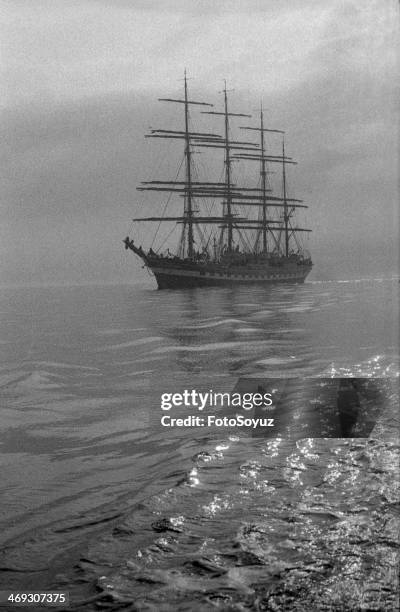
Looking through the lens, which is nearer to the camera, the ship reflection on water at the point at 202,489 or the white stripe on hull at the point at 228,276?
the ship reflection on water at the point at 202,489

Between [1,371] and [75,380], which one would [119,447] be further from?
[1,371]

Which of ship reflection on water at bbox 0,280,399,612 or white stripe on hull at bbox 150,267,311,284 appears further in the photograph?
white stripe on hull at bbox 150,267,311,284

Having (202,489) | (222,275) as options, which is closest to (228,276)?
(222,275)

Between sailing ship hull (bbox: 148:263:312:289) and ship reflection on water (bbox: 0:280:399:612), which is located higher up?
sailing ship hull (bbox: 148:263:312:289)

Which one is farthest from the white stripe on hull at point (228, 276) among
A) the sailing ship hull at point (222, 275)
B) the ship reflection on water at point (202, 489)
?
the ship reflection on water at point (202, 489)

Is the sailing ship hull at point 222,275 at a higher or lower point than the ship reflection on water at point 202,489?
higher

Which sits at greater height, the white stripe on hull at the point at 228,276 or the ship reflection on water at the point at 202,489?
the white stripe on hull at the point at 228,276

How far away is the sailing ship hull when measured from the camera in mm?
48344

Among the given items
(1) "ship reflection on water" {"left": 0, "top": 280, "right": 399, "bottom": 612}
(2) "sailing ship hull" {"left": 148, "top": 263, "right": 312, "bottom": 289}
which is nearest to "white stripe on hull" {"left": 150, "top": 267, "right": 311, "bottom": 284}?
(2) "sailing ship hull" {"left": 148, "top": 263, "right": 312, "bottom": 289}

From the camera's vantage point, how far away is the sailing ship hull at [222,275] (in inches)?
→ 1903

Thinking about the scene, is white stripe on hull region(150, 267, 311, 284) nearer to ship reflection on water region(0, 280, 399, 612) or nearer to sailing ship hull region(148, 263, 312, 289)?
sailing ship hull region(148, 263, 312, 289)

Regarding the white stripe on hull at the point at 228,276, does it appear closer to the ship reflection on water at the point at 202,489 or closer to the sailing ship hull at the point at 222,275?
the sailing ship hull at the point at 222,275

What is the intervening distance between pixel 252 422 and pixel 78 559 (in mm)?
5013

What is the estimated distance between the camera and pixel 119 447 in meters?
8.15
